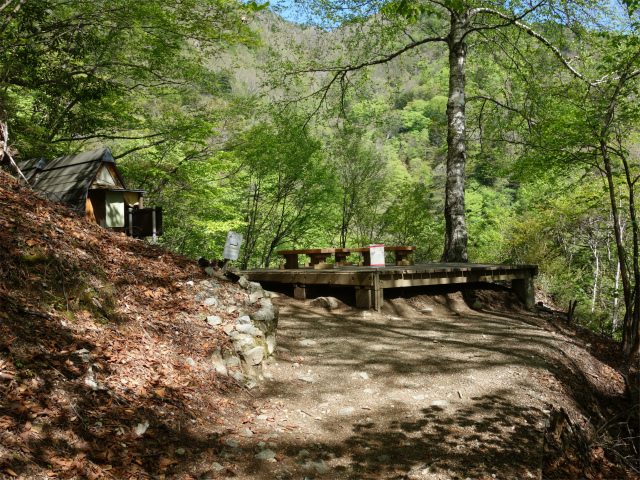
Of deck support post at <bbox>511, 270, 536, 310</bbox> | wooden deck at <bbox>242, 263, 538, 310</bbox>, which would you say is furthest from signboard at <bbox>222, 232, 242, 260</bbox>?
deck support post at <bbox>511, 270, 536, 310</bbox>

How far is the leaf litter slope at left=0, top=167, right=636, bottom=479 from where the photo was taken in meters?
→ 2.39

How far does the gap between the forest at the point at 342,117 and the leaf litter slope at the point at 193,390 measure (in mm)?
2971

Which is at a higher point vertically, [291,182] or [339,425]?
[291,182]

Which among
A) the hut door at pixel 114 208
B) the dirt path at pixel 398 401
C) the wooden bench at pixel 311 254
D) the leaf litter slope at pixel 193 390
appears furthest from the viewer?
the wooden bench at pixel 311 254

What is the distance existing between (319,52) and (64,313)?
12.3 m

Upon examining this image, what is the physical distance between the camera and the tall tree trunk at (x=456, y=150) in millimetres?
10781

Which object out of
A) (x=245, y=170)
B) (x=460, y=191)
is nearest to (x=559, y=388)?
(x=460, y=191)

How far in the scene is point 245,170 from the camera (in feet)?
52.9

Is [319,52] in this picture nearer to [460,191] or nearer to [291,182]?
[291,182]

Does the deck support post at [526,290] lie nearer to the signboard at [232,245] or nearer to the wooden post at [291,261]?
the wooden post at [291,261]

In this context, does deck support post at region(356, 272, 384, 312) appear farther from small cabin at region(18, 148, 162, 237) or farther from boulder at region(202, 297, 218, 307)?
small cabin at region(18, 148, 162, 237)

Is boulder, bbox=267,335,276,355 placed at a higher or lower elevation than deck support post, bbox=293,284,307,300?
lower

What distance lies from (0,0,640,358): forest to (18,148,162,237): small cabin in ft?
2.30

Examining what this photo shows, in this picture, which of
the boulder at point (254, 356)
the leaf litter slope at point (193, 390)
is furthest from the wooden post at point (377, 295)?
the boulder at point (254, 356)
